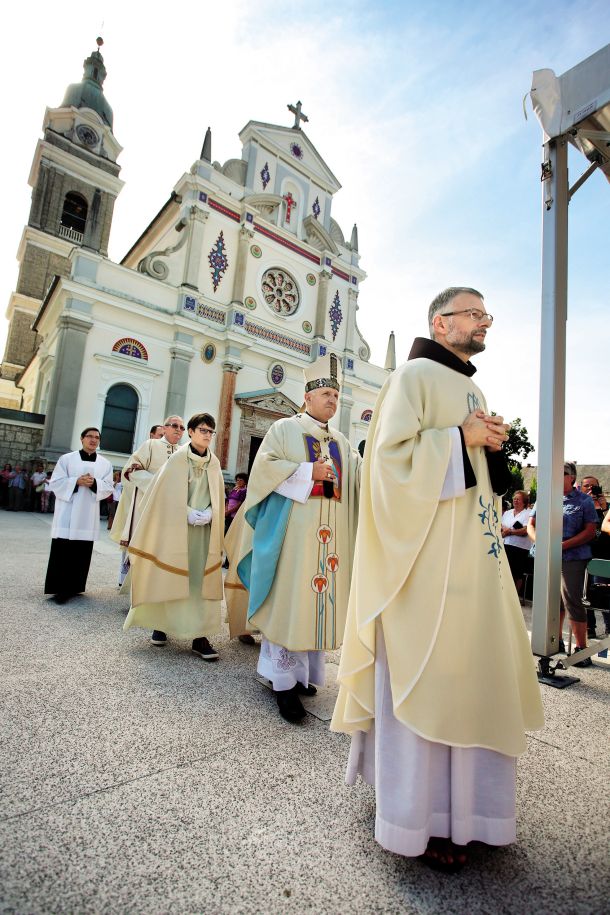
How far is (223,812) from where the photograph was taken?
1.61 metres

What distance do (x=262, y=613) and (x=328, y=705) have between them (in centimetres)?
64

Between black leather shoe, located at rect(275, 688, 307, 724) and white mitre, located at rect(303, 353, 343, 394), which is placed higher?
white mitre, located at rect(303, 353, 343, 394)

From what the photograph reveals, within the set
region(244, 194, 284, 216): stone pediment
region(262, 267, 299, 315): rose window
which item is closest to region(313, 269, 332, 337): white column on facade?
region(262, 267, 299, 315): rose window

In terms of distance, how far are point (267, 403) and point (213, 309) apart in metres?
3.91

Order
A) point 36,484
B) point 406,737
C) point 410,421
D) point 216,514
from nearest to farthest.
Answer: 1. point 406,737
2. point 410,421
3. point 216,514
4. point 36,484

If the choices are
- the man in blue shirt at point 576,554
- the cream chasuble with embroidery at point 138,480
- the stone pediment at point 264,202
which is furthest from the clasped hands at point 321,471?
the stone pediment at point 264,202

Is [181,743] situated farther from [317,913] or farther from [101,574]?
[101,574]

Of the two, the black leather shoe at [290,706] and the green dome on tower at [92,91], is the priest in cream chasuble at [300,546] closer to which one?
the black leather shoe at [290,706]

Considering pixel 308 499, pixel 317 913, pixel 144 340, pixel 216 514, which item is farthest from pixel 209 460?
pixel 144 340

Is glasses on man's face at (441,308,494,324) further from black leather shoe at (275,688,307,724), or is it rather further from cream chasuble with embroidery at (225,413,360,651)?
black leather shoe at (275,688,307,724)

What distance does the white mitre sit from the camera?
3107 mm

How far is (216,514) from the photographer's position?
3775 mm

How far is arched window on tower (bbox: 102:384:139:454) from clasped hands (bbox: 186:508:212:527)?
12.2m

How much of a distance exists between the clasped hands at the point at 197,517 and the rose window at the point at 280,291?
16.6 meters
